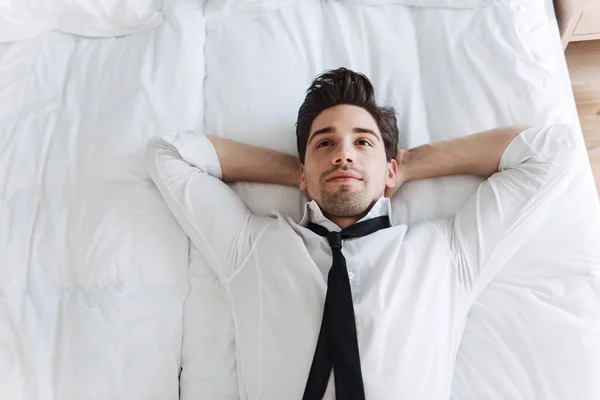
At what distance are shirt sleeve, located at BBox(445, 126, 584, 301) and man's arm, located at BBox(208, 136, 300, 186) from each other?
459 millimetres

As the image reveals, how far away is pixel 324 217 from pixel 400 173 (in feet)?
0.90

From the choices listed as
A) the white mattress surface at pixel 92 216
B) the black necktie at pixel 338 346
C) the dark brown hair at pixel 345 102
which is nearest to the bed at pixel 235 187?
the white mattress surface at pixel 92 216

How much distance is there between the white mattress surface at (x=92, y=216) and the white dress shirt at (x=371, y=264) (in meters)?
0.13

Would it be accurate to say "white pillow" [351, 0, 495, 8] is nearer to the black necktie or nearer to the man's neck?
the man's neck

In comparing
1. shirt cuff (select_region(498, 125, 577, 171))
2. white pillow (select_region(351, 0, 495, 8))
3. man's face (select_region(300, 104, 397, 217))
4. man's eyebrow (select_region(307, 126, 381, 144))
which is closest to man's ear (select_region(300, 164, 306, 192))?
man's face (select_region(300, 104, 397, 217))

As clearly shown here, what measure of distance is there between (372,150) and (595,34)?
4.10 feet

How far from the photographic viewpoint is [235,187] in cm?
156

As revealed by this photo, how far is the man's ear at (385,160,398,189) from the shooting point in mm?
1465

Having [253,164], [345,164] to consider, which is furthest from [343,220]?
[253,164]

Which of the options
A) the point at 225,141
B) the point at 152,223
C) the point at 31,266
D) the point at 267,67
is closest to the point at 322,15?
the point at 267,67

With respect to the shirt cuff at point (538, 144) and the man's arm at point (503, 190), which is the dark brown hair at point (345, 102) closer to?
the man's arm at point (503, 190)

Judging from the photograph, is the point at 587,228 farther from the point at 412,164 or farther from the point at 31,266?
the point at 31,266

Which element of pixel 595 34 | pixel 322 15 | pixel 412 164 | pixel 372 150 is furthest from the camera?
pixel 595 34

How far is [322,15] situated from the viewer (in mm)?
1833
